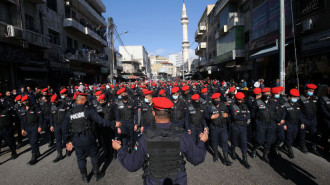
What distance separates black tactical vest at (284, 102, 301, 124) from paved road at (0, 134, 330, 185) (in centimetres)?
95

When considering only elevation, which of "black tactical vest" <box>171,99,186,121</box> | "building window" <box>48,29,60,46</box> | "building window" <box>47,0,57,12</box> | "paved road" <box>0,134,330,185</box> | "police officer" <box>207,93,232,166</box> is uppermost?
"building window" <box>47,0,57,12</box>

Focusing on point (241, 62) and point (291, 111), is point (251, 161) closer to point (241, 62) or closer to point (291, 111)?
point (291, 111)

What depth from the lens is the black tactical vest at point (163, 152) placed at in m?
2.14

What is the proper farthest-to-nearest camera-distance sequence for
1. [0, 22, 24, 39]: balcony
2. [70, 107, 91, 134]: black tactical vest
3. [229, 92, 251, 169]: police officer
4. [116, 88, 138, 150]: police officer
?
1. [0, 22, 24, 39]: balcony
2. [116, 88, 138, 150]: police officer
3. [229, 92, 251, 169]: police officer
4. [70, 107, 91, 134]: black tactical vest

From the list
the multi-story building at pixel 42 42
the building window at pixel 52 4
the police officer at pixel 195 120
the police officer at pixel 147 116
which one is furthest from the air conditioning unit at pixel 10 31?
the police officer at pixel 195 120

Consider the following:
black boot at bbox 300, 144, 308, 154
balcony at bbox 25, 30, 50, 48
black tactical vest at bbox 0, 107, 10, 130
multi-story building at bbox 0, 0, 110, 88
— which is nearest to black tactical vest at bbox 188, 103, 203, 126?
black boot at bbox 300, 144, 308, 154

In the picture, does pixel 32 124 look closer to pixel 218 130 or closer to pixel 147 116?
pixel 147 116

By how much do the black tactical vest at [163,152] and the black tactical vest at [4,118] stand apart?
5512 mm

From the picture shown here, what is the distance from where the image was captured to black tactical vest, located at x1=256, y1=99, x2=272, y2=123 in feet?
16.1

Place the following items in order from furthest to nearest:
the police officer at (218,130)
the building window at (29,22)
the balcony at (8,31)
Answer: the building window at (29,22), the balcony at (8,31), the police officer at (218,130)

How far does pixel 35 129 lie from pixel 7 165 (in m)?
1.23

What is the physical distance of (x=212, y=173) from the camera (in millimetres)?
4523

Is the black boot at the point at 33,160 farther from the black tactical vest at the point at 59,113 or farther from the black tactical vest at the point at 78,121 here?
the black tactical vest at the point at 78,121

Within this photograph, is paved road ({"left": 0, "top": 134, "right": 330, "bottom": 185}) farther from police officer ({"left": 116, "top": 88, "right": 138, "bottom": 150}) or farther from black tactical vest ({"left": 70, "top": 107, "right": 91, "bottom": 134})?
black tactical vest ({"left": 70, "top": 107, "right": 91, "bottom": 134})
